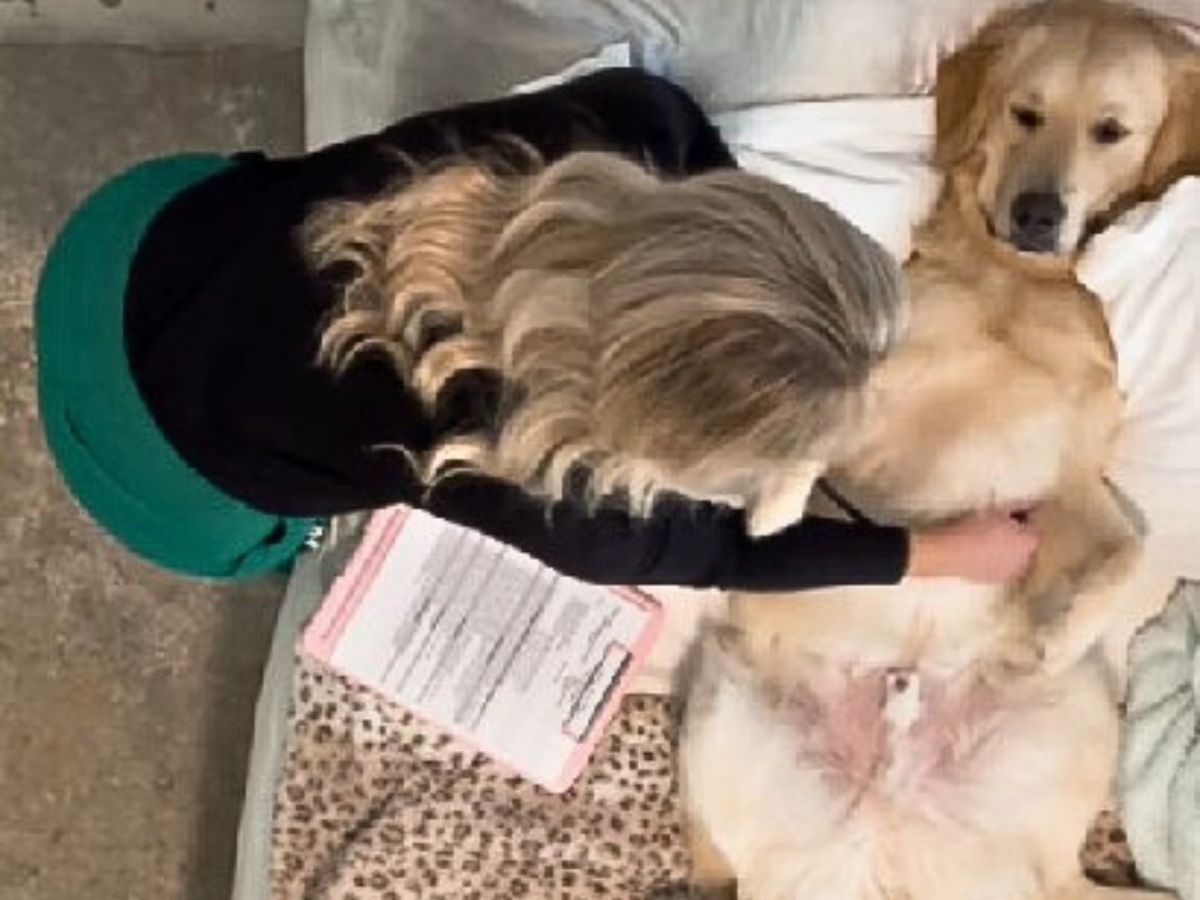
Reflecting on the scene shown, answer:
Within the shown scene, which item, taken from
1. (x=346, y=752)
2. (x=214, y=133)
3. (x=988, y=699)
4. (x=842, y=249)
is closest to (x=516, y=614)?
(x=346, y=752)

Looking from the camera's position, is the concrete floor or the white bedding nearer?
the white bedding

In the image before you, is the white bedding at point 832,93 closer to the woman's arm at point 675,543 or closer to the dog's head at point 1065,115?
the dog's head at point 1065,115

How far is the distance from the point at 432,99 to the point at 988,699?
0.63 m

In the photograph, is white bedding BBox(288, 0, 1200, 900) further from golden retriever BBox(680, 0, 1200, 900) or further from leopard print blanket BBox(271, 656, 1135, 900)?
leopard print blanket BBox(271, 656, 1135, 900)

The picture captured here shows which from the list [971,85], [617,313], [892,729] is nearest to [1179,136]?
[971,85]

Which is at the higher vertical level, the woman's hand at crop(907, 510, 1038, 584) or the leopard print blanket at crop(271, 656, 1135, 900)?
the woman's hand at crop(907, 510, 1038, 584)

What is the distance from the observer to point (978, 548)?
1702mm

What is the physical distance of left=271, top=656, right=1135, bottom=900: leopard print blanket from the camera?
181cm

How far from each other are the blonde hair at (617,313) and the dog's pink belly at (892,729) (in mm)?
557

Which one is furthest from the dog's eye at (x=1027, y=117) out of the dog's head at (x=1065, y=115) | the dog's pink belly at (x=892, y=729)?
the dog's pink belly at (x=892, y=729)

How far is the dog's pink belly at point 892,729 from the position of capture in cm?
179

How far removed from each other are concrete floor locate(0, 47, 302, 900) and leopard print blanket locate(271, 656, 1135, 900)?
0.54ft

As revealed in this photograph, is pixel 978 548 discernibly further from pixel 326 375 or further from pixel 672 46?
pixel 326 375

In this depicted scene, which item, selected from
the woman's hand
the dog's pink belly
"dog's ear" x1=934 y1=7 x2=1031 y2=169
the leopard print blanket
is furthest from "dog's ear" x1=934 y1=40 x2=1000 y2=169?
the leopard print blanket
